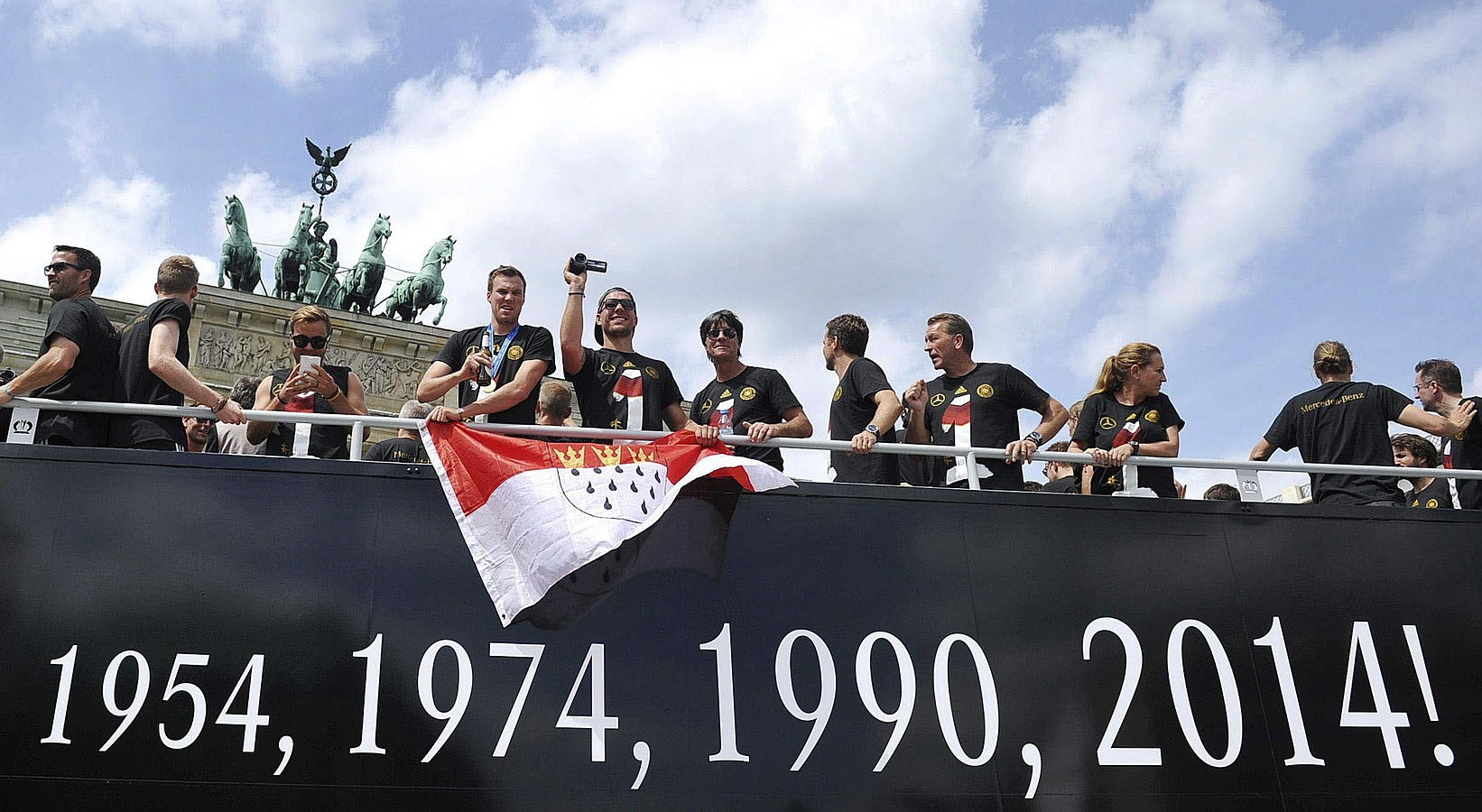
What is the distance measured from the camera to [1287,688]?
5.03m

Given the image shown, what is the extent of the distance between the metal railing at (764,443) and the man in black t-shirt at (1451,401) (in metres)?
0.28

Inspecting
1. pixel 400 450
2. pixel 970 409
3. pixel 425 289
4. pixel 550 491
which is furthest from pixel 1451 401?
pixel 425 289

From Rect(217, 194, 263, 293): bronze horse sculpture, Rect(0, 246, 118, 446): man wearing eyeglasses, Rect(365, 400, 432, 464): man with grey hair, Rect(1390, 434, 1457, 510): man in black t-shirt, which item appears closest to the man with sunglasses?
Rect(0, 246, 118, 446): man wearing eyeglasses

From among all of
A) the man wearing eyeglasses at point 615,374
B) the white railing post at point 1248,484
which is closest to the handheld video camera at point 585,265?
the man wearing eyeglasses at point 615,374

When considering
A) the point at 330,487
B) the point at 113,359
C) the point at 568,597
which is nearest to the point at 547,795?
the point at 568,597

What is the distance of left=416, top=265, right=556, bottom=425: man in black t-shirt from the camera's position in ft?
17.8

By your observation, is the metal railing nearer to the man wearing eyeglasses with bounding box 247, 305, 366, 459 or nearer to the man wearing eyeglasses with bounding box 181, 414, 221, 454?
the man wearing eyeglasses with bounding box 247, 305, 366, 459

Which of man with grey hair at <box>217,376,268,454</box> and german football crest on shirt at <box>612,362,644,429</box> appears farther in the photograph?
german football crest on shirt at <box>612,362,644,429</box>

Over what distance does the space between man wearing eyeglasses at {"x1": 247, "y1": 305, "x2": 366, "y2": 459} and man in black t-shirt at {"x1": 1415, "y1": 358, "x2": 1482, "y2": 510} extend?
5571 millimetres

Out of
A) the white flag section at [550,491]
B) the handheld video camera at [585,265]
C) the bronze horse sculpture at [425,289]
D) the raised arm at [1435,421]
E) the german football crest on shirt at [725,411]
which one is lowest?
the white flag section at [550,491]

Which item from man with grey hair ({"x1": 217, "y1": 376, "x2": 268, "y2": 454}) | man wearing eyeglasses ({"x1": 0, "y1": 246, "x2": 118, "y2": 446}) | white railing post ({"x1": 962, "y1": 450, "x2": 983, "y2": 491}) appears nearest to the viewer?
man wearing eyeglasses ({"x1": 0, "y1": 246, "x2": 118, "y2": 446})

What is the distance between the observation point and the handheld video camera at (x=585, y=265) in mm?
5340

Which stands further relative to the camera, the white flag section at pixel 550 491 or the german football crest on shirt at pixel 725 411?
the german football crest on shirt at pixel 725 411

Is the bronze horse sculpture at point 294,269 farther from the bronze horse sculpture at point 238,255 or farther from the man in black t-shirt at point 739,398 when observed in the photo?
the man in black t-shirt at point 739,398
